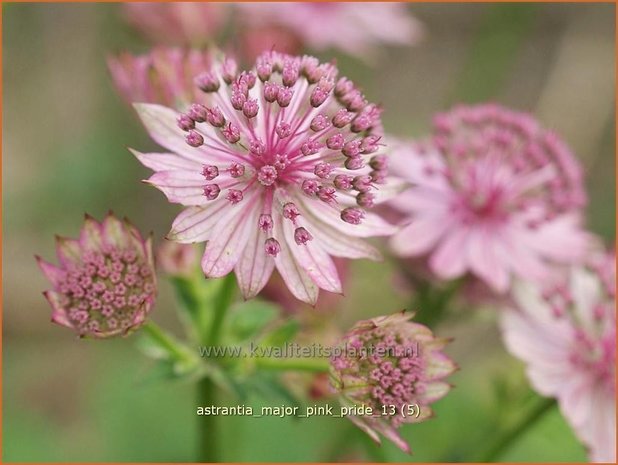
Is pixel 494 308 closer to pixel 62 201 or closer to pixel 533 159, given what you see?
pixel 533 159

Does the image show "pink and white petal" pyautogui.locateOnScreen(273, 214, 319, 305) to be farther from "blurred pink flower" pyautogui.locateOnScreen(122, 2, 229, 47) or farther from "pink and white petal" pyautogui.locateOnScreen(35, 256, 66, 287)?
"blurred pink flower" pyautogui.locateOnScreen(122, 2, 229, 47)

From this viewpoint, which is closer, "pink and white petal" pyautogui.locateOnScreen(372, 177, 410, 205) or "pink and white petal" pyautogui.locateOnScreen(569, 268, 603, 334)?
"pink and white petal" pyautogui.locateOnScreen(372, 177, 410, 205)

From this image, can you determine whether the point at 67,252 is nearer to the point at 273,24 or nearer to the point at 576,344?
the point at 576,344

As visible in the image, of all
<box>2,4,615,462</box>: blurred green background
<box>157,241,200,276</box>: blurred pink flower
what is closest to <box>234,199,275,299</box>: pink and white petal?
<box>157,241,200,276</box>: blurred pink flower

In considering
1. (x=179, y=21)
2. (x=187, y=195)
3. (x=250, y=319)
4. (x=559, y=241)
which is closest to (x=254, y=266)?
(x=187, y=195)

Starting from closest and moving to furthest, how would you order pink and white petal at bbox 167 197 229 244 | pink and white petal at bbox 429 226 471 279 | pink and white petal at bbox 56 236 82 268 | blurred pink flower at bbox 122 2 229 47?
pink and white petal at bbox 167 197 229 244
pink and white petal at bbox 56 236 82 268
pink and white petal at bbox 429 226 471 279
blurred pink flower at bbox 122 2 229 47

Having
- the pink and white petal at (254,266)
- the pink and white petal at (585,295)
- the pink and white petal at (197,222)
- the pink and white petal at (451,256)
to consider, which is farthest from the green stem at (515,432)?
the pink and white petal at (197,222)
